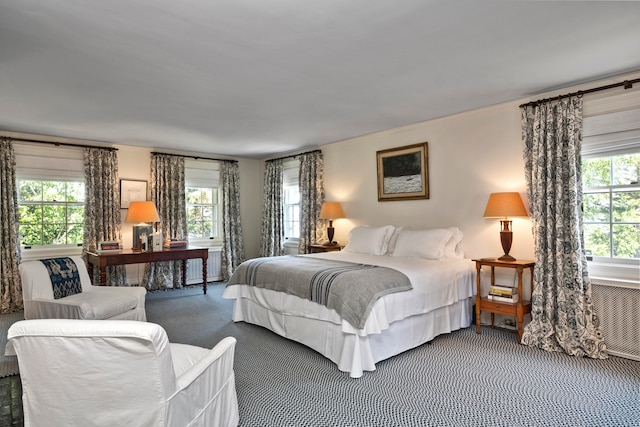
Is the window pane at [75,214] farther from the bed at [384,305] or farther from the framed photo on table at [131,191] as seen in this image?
the bed at [384,305]

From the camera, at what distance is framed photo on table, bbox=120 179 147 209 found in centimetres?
570

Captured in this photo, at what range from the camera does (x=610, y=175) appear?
3.26 meters

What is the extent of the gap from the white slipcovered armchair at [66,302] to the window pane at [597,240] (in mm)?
4327

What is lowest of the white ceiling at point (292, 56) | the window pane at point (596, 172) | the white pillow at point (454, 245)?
the white pillow at point (454, 245)

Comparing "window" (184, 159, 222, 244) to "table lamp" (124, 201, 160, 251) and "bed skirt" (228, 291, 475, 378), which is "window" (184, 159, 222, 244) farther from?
"bed skirt" (228, 291, 475, 378)

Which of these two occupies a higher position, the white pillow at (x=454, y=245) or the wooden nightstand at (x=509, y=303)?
the white pillow at (x=454, y=245)

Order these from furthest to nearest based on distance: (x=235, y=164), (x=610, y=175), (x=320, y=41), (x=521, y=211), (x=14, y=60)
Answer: (x=235, y=164)
(x=521, y=211)
(x=610, y=175)
(x=14, y=60)
(x=320, y=41)

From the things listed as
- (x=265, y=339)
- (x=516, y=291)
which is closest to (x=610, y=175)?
(x=516, y=291)

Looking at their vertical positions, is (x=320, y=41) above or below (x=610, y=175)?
above

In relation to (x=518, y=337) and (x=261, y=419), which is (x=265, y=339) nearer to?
(x=261, y=419)

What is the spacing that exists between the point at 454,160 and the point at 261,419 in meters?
3.38

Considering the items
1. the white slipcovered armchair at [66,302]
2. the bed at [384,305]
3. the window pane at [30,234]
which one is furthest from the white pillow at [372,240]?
the window pane at [30,234]

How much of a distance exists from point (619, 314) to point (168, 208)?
19.2 ft

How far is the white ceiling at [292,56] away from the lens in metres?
2.08
